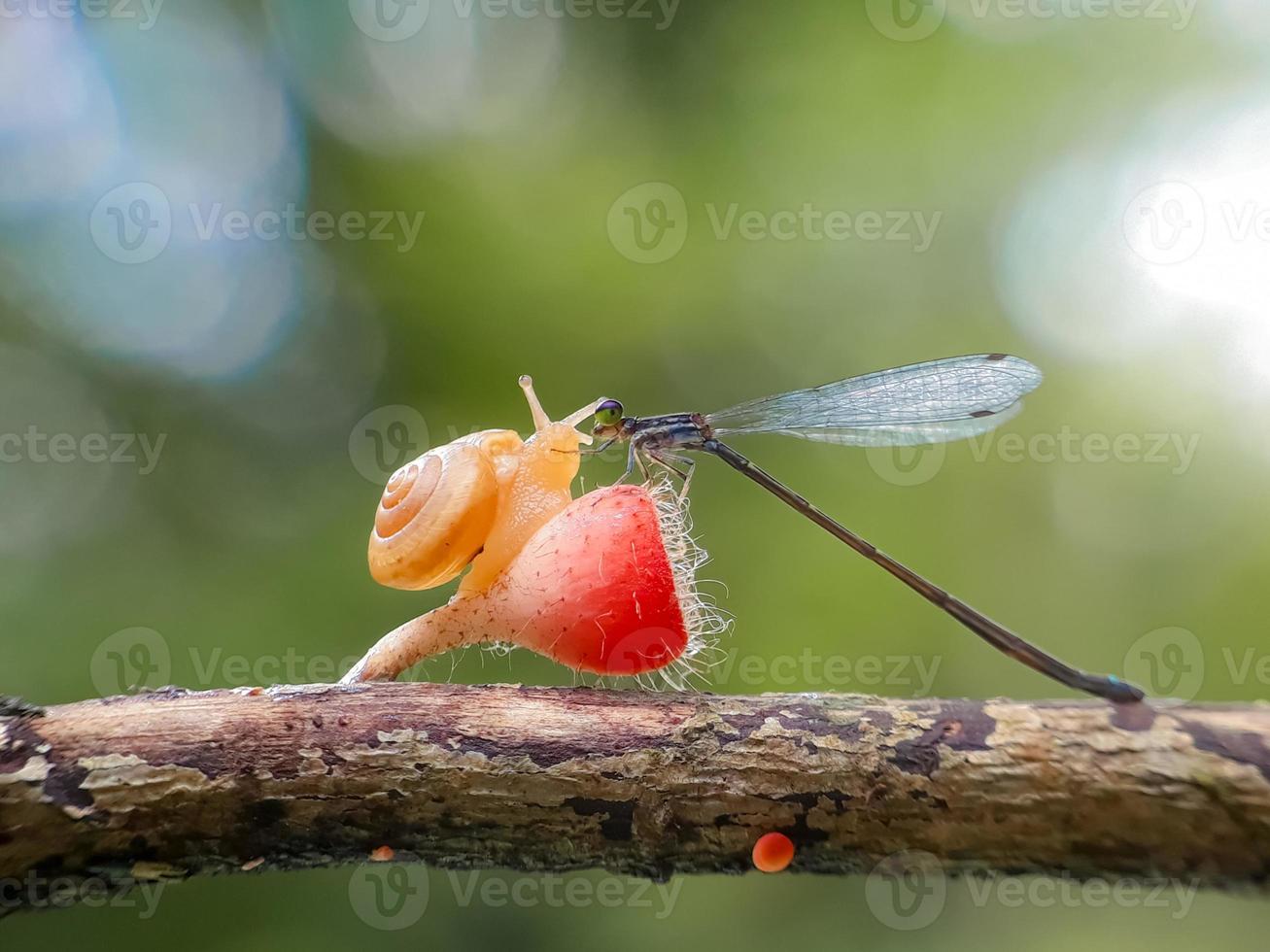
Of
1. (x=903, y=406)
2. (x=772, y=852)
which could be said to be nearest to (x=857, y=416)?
(x=903, y=406)

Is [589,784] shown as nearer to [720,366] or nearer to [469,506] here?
[469,506]

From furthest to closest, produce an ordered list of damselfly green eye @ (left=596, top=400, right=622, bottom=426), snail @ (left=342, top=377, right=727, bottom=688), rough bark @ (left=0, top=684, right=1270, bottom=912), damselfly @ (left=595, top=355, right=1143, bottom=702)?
damselfly @ (left=595, top=355, right=1143, bottom=702) < damselfly green eye @ (left=596, top=400, right=622, bottom=426) < snail @ (left=342, top=377, right=727, bottom=688) < rough bark @ (left=0, top=684, right=1270, bottom=912)

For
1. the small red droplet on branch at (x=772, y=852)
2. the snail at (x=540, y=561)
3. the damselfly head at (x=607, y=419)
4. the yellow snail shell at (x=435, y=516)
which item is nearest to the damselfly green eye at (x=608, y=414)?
the damselfly head at (x=607, y=419)

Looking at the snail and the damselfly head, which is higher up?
the damselfly head

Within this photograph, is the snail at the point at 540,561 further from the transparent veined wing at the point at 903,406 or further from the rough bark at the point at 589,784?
the transparent veined wing at the point at 903,406

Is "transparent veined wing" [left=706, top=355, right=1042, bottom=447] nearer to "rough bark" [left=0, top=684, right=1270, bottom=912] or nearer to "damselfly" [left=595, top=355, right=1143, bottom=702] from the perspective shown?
"damselfly" [left=595, top=355, right=1143, bottom=702]

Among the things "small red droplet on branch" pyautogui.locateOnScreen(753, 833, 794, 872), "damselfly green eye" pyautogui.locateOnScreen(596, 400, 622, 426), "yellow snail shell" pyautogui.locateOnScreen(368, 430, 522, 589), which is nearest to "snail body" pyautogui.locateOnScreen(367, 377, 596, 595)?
"yellow snail shell" pyautogui.locateOnScreen(368, 430, 522, 589)
